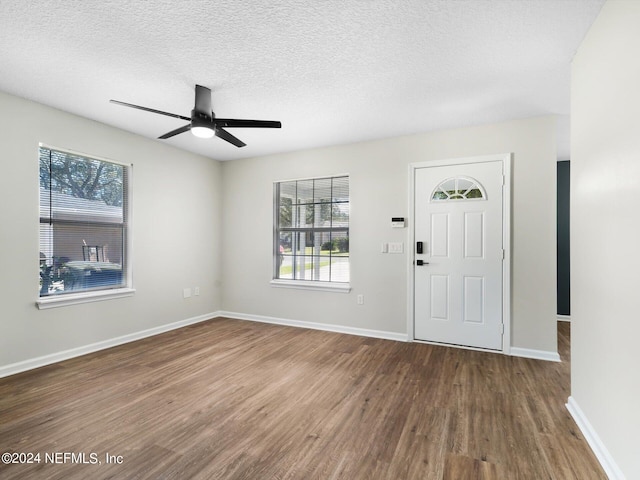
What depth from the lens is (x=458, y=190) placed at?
12.4 ft

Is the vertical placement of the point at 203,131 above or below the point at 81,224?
above

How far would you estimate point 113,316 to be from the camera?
378 cm

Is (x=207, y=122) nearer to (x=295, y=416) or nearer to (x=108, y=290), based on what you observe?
(x=295, y=416)

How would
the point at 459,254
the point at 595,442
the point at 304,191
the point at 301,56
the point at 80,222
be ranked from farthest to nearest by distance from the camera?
the point at 304,191, the point at 459,254, the point at 80,222, the point at 301,56, the point at 595,442

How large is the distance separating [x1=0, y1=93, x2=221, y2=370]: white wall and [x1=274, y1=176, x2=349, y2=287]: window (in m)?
1.16

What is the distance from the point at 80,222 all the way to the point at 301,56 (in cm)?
305

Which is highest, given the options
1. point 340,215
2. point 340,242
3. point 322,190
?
point 322,190

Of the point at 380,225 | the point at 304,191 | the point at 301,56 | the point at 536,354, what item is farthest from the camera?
the point at 304,191

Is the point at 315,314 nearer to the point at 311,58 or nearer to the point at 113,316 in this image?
the point at 113,316

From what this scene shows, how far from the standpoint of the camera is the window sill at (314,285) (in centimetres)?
441

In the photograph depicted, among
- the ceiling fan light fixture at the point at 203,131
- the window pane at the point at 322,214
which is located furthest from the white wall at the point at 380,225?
the ceiling fan light fixture at the point at 203,131

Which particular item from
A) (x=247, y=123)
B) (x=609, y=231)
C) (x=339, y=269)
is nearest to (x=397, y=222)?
(x=339, y=269)

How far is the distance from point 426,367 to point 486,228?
1.70 m

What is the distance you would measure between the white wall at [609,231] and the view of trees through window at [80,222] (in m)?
4.61
